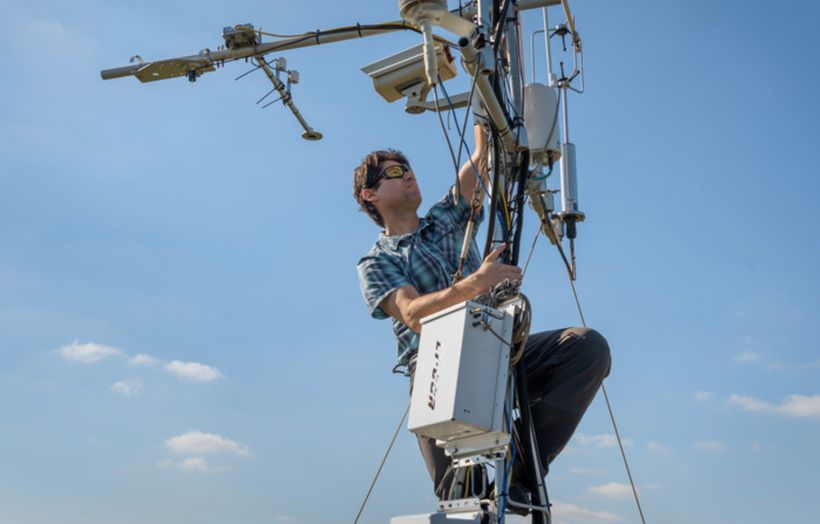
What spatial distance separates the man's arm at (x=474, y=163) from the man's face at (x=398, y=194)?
23cm

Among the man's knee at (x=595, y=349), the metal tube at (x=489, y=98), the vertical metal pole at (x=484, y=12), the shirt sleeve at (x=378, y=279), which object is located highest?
the vertical metal pole at (x=484, y=12)

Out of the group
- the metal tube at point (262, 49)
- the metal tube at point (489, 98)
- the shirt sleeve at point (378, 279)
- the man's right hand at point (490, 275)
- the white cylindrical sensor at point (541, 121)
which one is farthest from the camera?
the metal tube at point (262, 49)

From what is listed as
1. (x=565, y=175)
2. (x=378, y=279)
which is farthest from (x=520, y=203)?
(x=565, y=175)

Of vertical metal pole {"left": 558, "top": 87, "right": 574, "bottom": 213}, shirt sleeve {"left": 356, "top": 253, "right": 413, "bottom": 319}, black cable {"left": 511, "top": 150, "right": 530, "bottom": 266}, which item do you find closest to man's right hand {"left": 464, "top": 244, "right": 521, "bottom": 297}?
black cable {"left": 511, "top": 150, "right": 530, "bottom": 266}

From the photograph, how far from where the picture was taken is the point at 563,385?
375 cm

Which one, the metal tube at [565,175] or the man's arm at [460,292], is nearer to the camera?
the man's arm at [460,292]

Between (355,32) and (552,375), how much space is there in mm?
4427

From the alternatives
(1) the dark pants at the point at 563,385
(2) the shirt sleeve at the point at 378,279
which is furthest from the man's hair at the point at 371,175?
(1) the dark pants at the point at 563,385

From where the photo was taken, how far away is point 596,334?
381 cm

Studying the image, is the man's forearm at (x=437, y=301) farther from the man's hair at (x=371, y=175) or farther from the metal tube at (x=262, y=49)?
the metal tube at (x=262, y=49)

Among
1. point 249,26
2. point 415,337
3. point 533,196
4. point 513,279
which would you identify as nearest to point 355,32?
point 249,26

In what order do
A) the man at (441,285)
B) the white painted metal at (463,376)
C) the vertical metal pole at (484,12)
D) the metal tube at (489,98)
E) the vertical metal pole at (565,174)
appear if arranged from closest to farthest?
the white painted metal at (463,376) → the metal tube at (489,98) → the man at (441,285) → the vertical metal pole at (484,12) → the vertical metal pole at (565,174)

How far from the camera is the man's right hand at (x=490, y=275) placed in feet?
11.0

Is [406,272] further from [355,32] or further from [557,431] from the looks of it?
[355,32]
